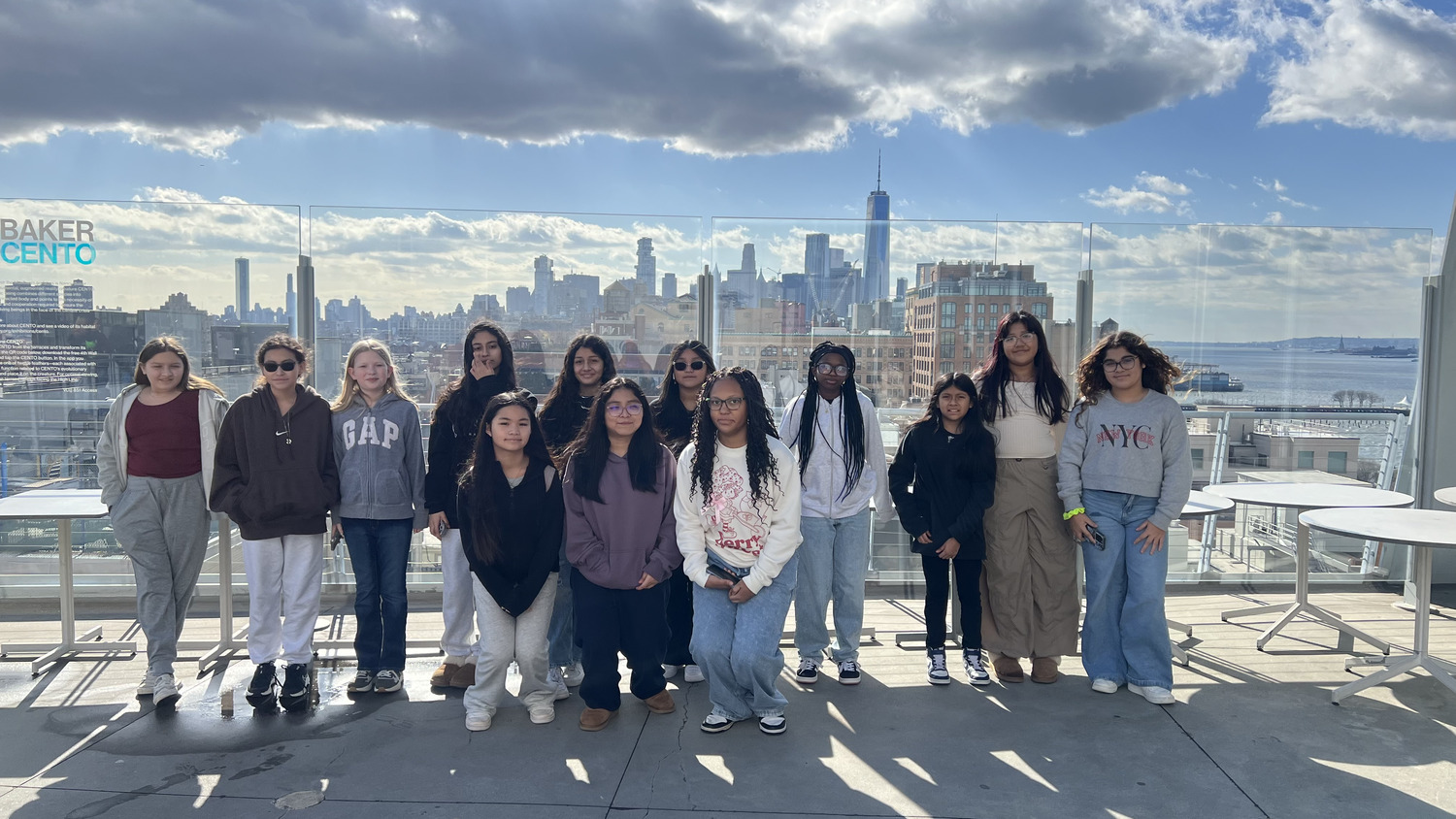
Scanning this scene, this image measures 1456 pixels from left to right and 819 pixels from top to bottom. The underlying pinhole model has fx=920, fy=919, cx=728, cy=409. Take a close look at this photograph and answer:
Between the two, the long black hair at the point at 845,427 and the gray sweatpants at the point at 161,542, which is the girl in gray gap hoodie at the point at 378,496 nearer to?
the gray sweatpants at the point at 161,542

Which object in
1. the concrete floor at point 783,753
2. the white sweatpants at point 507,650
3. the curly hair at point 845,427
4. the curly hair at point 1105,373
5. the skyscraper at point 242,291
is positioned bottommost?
the concrete floor at point 783,753

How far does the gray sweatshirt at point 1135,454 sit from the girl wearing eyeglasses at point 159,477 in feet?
12.8

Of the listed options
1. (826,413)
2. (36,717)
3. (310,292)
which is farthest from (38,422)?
(826,413)

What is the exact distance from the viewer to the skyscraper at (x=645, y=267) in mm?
5344

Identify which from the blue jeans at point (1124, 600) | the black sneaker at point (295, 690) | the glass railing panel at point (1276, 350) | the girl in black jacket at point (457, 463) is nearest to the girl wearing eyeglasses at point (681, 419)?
the girl in black jacket at point (457, 463)

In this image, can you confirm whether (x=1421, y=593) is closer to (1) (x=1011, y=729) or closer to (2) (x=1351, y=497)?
(2) (x=1351, y=497)

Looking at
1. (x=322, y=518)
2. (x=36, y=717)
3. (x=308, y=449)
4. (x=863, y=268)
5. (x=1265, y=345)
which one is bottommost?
(x=36, y=717)

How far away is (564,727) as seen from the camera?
12.3 ft

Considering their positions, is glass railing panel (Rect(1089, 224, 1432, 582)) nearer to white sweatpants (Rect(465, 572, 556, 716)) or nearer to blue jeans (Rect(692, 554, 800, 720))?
blue jeans (Rect(692, 554, 800, 720))

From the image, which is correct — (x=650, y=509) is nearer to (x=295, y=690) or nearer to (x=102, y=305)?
(x=295, y=690)

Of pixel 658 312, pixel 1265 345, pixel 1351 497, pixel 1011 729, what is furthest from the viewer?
pixel 1265 345

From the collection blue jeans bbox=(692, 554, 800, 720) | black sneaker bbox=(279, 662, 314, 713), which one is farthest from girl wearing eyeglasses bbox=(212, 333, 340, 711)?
blue jeans bbox=(692, 554, 800, 720)

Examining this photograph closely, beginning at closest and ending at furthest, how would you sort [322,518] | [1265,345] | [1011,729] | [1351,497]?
[1011,729] < [322,518] < [1351,497] < [1265,345]

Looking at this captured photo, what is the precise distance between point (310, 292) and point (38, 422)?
189 centimetres
